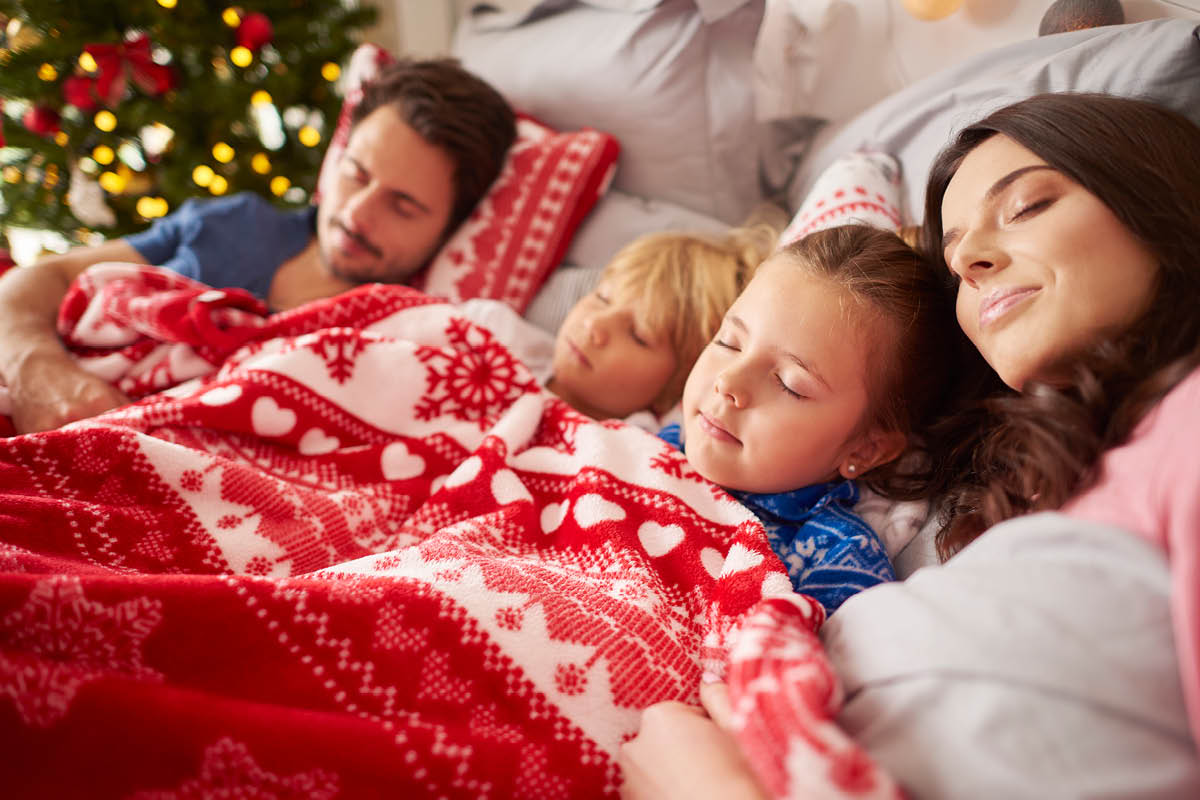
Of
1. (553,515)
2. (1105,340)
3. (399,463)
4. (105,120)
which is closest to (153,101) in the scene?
(105,120)

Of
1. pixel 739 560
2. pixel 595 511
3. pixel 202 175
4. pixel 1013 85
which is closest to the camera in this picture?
pixel 739 560

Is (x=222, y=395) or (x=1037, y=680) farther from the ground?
(x=1037, y=680)

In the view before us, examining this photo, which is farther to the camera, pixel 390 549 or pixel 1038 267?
pixel 390 549

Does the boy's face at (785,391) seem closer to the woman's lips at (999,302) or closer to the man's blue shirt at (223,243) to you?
the woman's lips at (999,302)

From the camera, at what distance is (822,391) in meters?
0.92

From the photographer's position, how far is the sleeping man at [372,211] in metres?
1.63

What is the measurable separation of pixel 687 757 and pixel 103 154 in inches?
81.4

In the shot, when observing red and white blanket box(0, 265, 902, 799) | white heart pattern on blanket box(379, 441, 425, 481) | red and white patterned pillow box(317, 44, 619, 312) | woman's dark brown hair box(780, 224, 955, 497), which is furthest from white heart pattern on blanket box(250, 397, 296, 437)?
woman's dark brown hair box(780, 224, 955, 497)

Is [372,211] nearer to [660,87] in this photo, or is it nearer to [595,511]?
[660,87]

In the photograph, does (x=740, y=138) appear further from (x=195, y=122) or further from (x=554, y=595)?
(x=195, y=122)

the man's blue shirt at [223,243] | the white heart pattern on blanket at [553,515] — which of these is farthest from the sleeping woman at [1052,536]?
the man's blue shirt at [223,243]

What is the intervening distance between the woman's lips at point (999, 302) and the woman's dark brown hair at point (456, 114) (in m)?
1.24

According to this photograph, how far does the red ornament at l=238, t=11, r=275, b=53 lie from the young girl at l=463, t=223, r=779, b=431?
1190 mm

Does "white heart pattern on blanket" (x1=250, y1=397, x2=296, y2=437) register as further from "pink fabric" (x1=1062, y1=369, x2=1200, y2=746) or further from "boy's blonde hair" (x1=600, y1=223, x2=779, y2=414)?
"pink fabric" (x1=1062, y1=369, x2=1200, y2=746)
